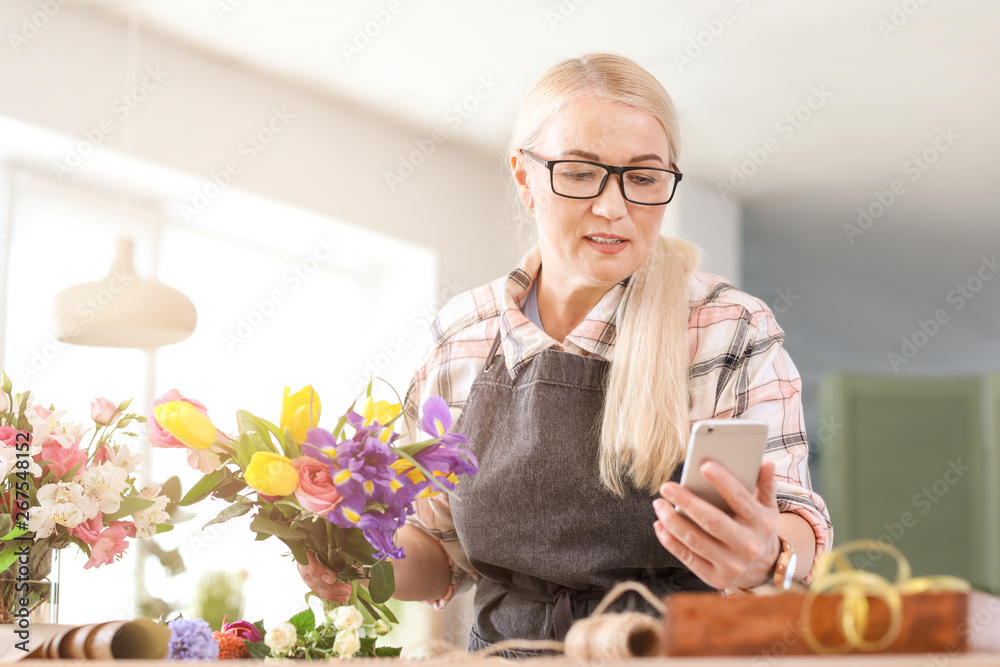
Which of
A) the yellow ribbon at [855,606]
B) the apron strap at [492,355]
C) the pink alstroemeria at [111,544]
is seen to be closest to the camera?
the yellow ribbon at [855,606]

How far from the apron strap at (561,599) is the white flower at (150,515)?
0.48 meters

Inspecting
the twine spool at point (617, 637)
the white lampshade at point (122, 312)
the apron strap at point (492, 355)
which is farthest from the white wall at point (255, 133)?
the twine spool at point (617, 637)

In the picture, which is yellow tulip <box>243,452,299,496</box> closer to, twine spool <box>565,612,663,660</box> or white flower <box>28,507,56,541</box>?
white flower <box>28,507,56,541</box>

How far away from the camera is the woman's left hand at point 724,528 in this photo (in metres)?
0.80

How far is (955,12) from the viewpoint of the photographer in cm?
290

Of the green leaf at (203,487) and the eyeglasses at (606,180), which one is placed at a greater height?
the eyeglasses at (606,180)

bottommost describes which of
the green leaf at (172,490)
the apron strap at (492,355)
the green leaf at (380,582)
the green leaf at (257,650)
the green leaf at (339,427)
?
the green leaf at (257,650)

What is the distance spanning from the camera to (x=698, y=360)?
1193mm

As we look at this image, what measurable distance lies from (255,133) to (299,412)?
2.72 meters

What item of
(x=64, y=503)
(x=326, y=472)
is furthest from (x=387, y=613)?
(x=64, y=503)

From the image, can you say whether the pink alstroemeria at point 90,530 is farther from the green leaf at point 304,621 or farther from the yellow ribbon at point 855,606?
the yellow ribbon at point 855,606

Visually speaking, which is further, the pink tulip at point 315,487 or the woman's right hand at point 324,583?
the woman's right hand at point 324,583

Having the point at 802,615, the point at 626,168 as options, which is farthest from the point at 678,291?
the point at 802,615

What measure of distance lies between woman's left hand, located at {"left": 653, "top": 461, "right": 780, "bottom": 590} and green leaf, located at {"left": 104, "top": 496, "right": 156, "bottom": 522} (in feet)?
1.76
